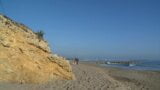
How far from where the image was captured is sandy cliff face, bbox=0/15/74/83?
12.8 meters

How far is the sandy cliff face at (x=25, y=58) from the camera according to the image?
12779mm

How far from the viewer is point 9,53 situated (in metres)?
12.9

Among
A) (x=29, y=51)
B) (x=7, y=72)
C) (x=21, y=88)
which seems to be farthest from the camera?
(x=29, y=51)

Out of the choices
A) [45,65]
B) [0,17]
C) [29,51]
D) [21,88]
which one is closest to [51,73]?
[45,65]

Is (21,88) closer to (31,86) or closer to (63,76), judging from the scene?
(31,86)

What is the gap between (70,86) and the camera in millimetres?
12773

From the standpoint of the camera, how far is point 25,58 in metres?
13.3

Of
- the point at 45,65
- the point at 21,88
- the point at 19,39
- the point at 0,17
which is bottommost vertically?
the point at 21,88

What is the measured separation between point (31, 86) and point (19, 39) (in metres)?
2.58

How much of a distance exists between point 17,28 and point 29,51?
1326 mm

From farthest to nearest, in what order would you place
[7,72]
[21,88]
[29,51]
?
[29,51], [7,72], [21,88]

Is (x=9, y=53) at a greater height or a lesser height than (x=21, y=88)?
greater

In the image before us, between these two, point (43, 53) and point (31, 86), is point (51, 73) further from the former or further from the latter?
point (31, 86)

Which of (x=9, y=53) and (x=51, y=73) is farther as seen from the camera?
(x=51, y=73)
